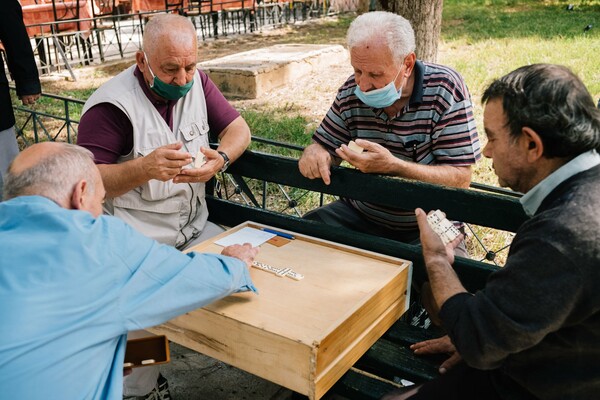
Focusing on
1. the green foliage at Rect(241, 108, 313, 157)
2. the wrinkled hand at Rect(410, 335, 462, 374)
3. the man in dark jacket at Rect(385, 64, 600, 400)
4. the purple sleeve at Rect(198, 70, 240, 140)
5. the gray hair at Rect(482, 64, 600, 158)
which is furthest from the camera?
the green foliage at Rect(241, 108, 313, 157)

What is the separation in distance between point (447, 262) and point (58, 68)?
10040 millimetres

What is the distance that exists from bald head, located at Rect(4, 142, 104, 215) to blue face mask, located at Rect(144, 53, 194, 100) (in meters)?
1.04

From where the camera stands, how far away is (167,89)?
2.75m

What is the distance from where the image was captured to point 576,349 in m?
1.58

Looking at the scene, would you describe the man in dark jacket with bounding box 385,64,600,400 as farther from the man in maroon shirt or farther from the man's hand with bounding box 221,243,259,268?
the man in maroon shirt

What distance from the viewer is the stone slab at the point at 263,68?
821 cm

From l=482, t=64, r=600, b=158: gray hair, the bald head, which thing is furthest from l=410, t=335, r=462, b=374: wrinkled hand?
the bald head

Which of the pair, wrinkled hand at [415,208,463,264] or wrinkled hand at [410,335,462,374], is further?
wrinkled hand at [410,335,462,374]

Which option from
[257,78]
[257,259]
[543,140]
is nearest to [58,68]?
[257,78]

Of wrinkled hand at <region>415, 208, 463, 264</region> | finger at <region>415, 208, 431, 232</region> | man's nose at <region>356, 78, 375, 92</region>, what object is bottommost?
wrinkled hand at <region>415, 208, 463, 264</region>

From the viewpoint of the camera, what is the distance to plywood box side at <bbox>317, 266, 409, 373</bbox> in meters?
1.83

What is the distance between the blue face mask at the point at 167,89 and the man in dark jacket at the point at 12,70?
1.78 m

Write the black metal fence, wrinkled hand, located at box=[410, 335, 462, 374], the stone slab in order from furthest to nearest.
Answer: the stone slab, the black metal fence, wrinkled hand, located at box=[410, 335, 462, 374]

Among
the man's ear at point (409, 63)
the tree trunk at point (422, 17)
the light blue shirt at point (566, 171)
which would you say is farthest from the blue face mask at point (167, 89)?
the tree trunk at point (422, 17)
